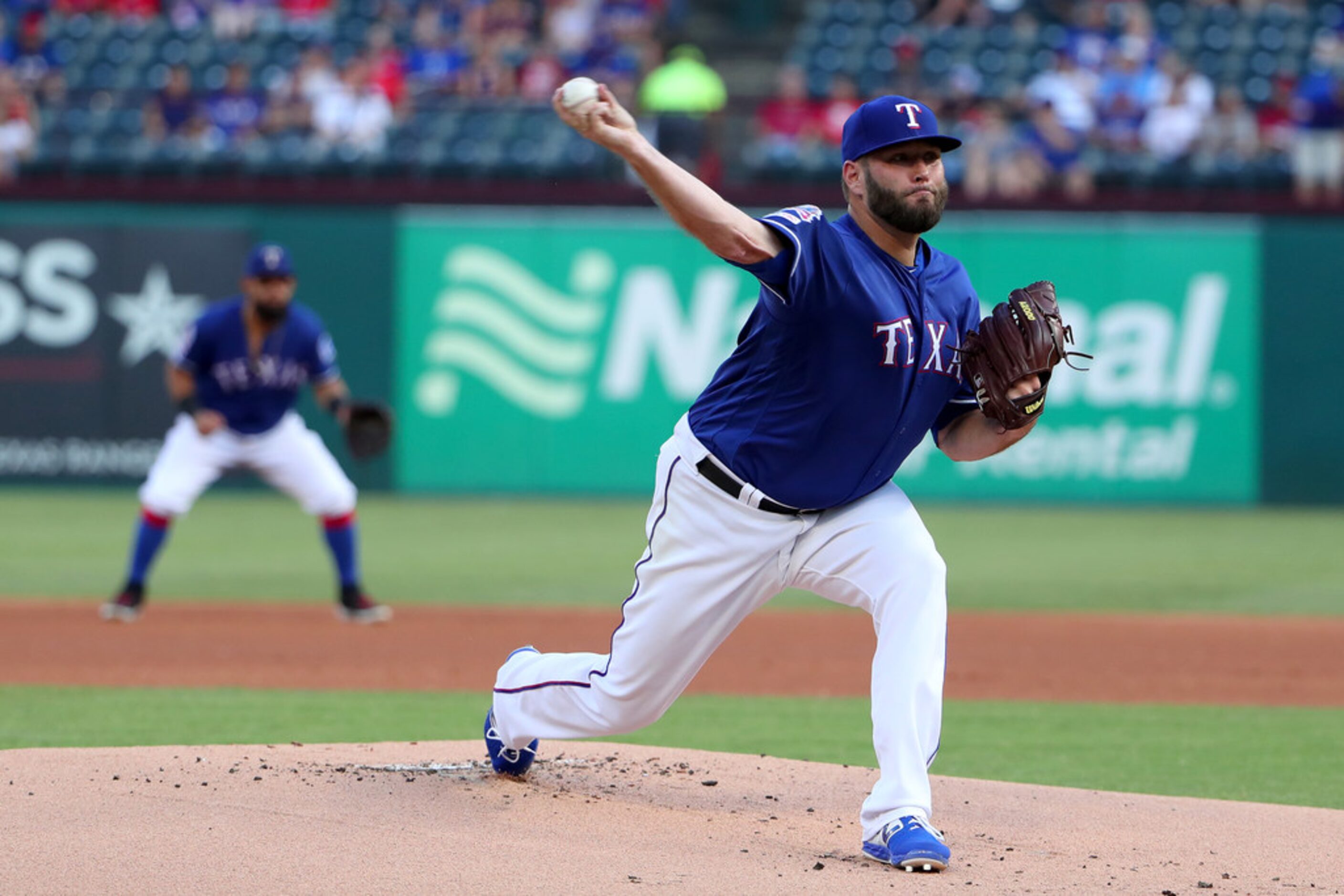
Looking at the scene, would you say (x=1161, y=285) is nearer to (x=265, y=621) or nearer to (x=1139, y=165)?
(x=1139, y=165)

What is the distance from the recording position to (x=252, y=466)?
9508mm

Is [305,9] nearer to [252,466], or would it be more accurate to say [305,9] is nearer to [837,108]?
[837,108]

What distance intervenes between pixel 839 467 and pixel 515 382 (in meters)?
12.5

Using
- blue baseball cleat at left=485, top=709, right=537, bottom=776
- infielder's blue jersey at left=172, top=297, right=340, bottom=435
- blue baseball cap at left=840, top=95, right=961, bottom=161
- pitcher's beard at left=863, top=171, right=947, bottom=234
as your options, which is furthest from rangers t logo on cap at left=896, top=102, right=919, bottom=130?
infielder's blue jersey at left=172, top=297, right=340, bottom=435

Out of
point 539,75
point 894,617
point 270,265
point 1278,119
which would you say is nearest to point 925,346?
point 894,617

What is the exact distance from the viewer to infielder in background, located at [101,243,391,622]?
9.20 meters

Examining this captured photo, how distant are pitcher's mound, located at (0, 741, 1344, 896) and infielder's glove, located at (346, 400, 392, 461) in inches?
177

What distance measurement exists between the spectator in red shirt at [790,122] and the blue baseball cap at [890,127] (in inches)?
502

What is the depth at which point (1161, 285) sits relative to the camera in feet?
53.5

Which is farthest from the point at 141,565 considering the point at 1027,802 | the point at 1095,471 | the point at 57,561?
the point at 1095,471

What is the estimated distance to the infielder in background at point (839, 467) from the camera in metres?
4.28

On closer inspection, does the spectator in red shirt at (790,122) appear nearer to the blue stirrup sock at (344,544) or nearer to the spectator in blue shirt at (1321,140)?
the spectator in blue shirt at (1321,140)

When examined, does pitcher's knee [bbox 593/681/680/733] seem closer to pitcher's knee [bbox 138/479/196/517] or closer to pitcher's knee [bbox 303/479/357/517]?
pitcher's knee [bbox 303/479/357/517]

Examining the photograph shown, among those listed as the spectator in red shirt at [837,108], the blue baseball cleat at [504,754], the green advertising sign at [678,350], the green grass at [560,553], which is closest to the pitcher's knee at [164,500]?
the green grass at [560,553]
